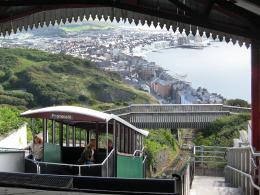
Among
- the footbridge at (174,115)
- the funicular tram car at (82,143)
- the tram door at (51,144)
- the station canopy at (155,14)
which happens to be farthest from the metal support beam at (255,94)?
the footbridge at (174,115)

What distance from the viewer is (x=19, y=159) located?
1258 cm

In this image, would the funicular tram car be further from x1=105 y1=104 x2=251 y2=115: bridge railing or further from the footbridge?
x1=105 y1=104 x2=251 y2=115: bridge railing

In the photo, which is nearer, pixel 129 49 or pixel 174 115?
pixel 174 115

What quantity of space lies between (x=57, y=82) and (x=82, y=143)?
58079 mm

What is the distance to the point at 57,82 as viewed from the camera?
240ft

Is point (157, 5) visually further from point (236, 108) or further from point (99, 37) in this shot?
point (99, 37)

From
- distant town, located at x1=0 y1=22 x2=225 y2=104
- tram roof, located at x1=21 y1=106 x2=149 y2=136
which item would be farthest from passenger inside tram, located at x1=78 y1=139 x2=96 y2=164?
distant town, located at x1=0 y1=22 x2=225 y2=104

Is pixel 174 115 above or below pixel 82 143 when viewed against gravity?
above

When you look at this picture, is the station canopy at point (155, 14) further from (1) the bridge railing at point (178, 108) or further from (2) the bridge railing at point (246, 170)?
(1) the bridge railing at point (178, 108)

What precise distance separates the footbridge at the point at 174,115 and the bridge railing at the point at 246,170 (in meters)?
29.7

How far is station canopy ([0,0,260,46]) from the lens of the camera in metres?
11.8

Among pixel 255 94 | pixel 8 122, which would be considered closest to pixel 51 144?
pixel 255 94

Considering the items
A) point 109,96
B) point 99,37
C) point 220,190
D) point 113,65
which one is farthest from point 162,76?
point 220,190

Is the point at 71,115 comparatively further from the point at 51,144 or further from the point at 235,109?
the point at 235,109
